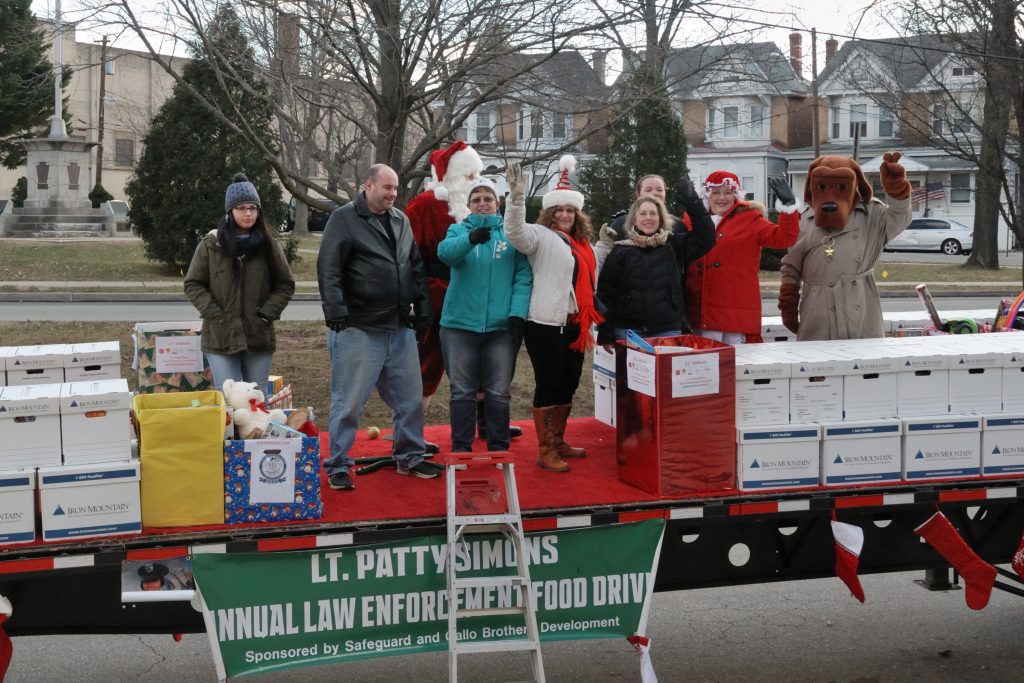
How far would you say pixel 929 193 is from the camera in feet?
159

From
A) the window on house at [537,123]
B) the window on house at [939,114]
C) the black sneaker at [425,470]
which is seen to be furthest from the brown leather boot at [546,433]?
the window on house at [939,114]

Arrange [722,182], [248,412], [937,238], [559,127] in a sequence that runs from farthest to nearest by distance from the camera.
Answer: [937,238]
[559,127]
[722,182]
[248,412]

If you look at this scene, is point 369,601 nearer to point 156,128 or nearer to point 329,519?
point 329,519

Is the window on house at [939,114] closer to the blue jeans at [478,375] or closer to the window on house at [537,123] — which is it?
the window on house at [537,123]

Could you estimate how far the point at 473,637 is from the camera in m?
4.54

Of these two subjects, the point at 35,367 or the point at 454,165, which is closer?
the point at 35,367

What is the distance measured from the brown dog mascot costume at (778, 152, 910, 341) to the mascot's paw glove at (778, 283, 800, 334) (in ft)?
0.52

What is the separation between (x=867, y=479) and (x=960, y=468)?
0.45 metres

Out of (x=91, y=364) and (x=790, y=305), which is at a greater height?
(x=790, y=305)

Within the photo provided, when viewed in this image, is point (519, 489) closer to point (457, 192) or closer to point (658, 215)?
point (658, 215)

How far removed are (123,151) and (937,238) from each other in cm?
4161

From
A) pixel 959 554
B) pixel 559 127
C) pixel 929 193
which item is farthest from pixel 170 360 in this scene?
pixel 929 193

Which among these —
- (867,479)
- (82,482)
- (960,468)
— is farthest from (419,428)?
(960,468)

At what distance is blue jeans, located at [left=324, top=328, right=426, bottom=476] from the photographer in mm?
5410
